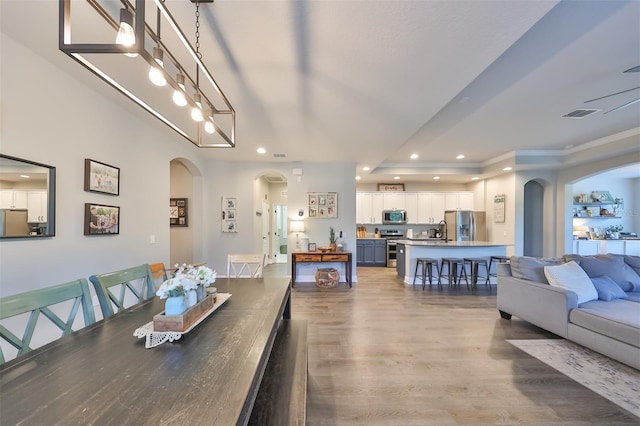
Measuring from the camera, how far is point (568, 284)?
288cm

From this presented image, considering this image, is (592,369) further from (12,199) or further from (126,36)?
(12,199)

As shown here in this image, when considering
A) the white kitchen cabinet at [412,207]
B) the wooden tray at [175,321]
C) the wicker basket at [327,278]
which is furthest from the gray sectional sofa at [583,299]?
the white kitchen cabinet at [412,207]

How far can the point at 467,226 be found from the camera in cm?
721

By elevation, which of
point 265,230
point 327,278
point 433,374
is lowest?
point 433,374

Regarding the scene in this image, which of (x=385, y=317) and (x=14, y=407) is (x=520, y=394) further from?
(x=14, y=407)

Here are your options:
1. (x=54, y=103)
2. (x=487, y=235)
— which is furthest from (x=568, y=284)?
(x=54, y=103)

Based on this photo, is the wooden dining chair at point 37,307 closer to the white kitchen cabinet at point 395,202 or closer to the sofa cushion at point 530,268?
the sofa cushion at point 530,268

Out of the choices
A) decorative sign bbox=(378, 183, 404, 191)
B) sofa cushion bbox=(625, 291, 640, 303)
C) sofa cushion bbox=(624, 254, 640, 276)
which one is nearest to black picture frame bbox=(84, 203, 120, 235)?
sofa cushion bbox=(625, 291, 640, 303)

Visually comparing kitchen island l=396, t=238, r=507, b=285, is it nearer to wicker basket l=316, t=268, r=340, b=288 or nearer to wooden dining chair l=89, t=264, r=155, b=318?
wicker basket l=316, t=268, r=340, b=288

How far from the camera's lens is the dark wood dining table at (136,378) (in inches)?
31.8

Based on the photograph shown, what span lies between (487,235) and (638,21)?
604cm

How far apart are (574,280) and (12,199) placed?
519 centimetres

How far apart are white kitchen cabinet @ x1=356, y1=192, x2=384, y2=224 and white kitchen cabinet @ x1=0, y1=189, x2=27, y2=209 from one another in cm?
707

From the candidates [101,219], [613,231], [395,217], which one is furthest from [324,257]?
[613,231]
